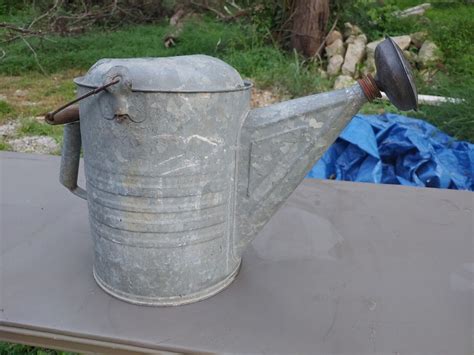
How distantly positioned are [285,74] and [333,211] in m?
2.72

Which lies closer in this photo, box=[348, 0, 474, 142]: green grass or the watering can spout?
the watering can spout

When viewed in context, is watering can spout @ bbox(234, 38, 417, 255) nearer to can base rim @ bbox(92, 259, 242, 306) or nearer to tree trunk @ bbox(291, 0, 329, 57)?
can base rim @ bbox(92, 259, 242, 306)

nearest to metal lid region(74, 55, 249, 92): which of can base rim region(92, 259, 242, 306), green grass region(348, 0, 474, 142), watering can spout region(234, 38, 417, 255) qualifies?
watering can spout region(234, 38, 417, 255)

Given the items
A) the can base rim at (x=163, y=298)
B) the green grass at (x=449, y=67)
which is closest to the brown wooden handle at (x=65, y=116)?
the can base rim at (x=163, y=298)

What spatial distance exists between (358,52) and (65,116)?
155 inches

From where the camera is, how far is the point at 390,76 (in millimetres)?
824

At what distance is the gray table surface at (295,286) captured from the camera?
860 millimetres

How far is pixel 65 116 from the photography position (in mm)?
934

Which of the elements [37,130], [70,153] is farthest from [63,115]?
[37,130]

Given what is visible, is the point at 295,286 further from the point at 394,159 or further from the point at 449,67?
the point at 449,67

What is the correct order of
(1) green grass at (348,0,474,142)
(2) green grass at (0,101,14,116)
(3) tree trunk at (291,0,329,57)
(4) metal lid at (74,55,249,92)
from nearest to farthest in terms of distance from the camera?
(4) metal lid at (74,55,249,92) → (1) green grass at (348,0,474,142) → (2) green grass at (0,101,14,116) → (3) tree trunk at (291,0,329,57)

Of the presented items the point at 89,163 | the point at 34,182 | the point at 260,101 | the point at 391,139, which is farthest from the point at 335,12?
the point at 89,163

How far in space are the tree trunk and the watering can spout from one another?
3664 mm

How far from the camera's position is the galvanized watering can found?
816mm
